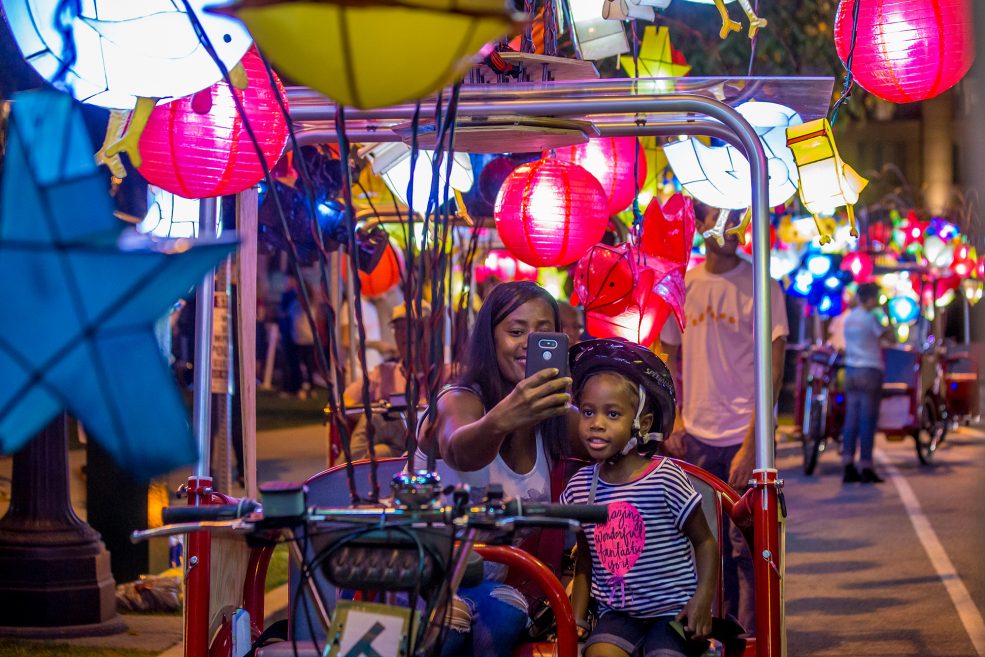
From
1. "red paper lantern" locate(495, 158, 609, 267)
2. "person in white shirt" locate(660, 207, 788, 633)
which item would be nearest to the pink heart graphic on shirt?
"red paper lantern" locate(495, 158, 609, 267)

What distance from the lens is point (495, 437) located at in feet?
10.9

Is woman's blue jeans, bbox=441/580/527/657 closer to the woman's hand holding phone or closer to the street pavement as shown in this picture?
the woman's hand holding phone

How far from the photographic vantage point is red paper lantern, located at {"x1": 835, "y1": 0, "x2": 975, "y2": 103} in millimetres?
5543

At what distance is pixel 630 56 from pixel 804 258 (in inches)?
541

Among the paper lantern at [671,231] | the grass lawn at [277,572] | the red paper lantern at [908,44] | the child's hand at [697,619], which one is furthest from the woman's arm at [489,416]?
the grass lawn at [277,572]

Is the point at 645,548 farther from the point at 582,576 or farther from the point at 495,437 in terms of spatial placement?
the point at 495,437

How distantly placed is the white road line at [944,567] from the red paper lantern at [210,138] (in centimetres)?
461

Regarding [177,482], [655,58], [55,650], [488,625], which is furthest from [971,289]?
[488,625]

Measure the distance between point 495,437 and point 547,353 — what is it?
35cm

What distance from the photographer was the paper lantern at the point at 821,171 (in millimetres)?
4473

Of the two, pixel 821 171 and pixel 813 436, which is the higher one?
pixel 821 171

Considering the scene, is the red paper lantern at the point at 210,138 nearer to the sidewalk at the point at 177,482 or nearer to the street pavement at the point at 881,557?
the sidewalk at the point at 177,482

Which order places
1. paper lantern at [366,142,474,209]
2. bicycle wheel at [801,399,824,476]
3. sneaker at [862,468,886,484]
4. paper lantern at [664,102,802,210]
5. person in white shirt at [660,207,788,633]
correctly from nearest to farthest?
1. paper lantern at [664,102,802,210]
2. paper lantern at [366,142,474,209]
3. person in white shirt at [660,207,788,633]
4. sneaker at [862,468,886,484]
5. bicycle wheel at [801,399,824,476]

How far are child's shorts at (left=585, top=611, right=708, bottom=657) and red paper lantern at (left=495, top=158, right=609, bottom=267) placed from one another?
2.38 meters
